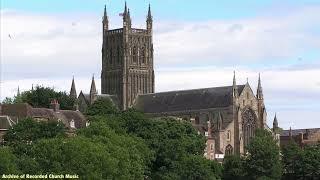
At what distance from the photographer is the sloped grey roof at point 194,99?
189125 mm

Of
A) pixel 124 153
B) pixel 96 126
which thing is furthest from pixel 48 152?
pixel 96 126

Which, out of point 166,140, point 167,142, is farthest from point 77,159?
point 166,140

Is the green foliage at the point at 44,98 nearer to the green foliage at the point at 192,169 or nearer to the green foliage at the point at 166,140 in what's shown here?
the green foliage at the point at 166,140

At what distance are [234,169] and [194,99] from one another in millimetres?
54393

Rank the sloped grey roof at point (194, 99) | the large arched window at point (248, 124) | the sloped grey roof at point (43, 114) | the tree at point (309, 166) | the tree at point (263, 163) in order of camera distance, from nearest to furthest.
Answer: the sloped grey roof at point (43, 114), the tree at point (263, 163), the tree at point (309, 166), the sloped grey roof at point (194, 99), the large arched window at point (248, 124)

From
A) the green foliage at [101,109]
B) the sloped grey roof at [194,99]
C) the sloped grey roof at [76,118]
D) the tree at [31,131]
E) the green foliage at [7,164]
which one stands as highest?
the sloped grey roof at [194,99]

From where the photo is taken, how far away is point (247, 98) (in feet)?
626

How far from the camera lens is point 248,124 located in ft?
626

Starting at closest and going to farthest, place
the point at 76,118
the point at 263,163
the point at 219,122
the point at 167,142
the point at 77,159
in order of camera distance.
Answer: the point at 77,159 < the point at 167,142 < the point at 263,163 < the point at 76,118 < the point at 219,122

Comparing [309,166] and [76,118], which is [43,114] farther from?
[309,166]

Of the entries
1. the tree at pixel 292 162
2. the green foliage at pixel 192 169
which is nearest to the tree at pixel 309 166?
the tree at pixel 292 162

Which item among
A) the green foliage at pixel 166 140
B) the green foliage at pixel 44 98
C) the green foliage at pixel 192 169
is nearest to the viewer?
the green foliage at pixel 192 169

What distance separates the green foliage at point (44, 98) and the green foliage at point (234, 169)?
31301 mm

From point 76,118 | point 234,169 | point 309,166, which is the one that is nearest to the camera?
point 76,118
